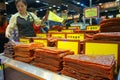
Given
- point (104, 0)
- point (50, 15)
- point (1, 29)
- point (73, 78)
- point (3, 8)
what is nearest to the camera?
point (73, 78)

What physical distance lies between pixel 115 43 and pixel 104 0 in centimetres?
1530

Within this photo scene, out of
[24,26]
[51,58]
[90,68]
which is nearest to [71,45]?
[51,58]

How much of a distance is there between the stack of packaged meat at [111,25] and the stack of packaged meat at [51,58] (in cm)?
39

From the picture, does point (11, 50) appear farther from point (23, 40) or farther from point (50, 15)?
point (50, 15)

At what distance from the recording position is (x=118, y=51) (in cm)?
117

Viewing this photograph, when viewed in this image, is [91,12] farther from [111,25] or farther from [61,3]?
[61,3]

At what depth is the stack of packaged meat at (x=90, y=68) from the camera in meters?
0.95

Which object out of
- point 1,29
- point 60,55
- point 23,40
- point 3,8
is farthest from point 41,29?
point 60,55

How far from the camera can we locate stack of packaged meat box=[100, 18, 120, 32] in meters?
1.35

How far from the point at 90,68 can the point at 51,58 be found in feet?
1.23

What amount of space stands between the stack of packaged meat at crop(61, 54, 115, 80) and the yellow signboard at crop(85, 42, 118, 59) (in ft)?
0.41

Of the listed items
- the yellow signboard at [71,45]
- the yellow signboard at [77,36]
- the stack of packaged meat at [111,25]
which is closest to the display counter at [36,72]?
the yellow signboard at [71,45]

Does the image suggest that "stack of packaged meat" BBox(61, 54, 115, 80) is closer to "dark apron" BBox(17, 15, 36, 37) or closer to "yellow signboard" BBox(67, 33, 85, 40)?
"yellow signboard" BBox(67, 33, 85, 40)

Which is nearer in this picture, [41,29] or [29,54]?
[29,54]
